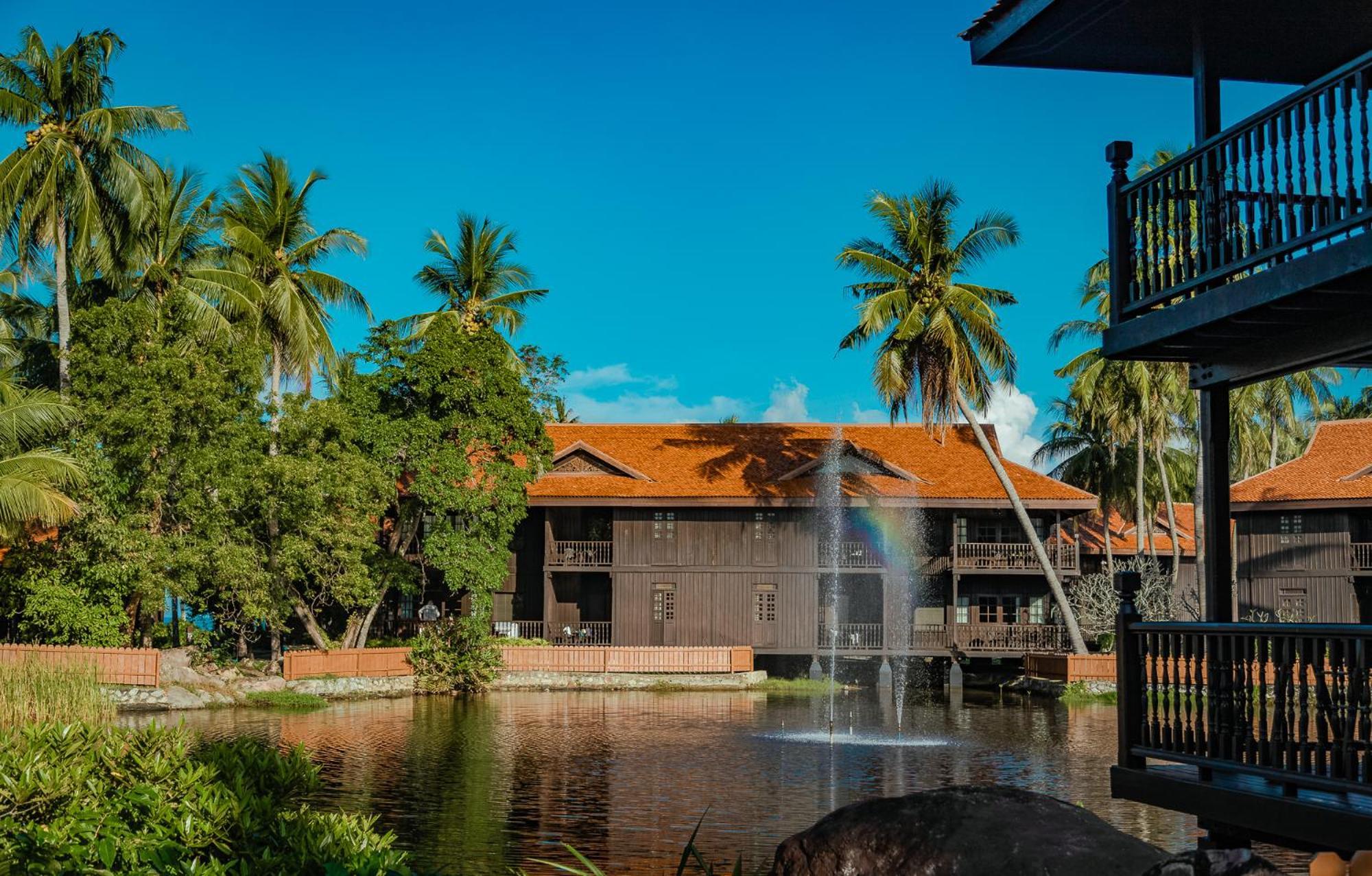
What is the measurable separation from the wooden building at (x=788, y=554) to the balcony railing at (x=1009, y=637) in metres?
0.05

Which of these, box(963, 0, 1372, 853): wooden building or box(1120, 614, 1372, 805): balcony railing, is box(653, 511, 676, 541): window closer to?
box(963, 0, 1372, 853): wooden building

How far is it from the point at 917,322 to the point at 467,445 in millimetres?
14326

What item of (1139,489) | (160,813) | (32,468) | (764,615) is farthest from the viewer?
(1139,489)

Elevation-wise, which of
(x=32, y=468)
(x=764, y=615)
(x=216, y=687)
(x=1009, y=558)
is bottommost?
(x=216, y=687)

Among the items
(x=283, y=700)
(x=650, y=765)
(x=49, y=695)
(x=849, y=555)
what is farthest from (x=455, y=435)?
(x=49, y=695)

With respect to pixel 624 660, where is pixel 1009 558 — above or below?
above

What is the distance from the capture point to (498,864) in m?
13.7

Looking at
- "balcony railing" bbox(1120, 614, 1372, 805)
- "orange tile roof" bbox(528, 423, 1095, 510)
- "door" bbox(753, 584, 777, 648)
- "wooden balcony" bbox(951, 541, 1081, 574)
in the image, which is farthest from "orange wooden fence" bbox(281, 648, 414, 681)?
"balcony railing" bbox(1120, 614, 1372, 805)

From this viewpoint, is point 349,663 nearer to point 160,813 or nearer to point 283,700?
point 283,700

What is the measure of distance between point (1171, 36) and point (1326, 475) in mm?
40733

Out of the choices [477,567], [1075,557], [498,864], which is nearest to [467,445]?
[477,567]

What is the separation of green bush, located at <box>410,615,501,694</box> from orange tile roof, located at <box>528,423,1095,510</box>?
23.2ft

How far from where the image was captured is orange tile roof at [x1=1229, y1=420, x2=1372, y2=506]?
150 ft

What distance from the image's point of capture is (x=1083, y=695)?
37.4m
